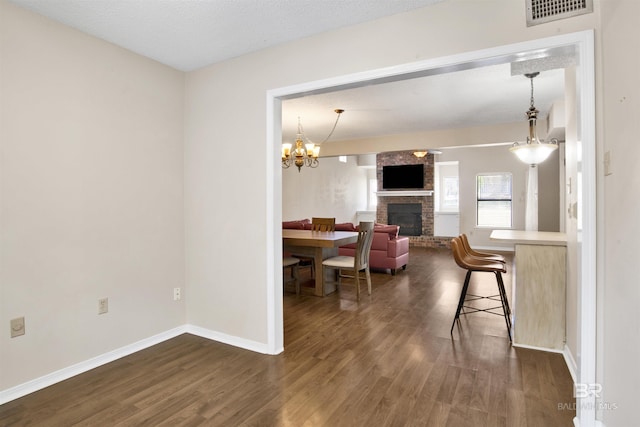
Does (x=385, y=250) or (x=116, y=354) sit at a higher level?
(x=385, y=250)

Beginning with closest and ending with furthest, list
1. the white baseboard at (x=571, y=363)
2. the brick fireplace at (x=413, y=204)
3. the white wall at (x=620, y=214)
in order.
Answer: the white wall at (x=620, y=214) < the white baseboard at (x=571, y=363) < the brick fireplace at (x=413, y=204)

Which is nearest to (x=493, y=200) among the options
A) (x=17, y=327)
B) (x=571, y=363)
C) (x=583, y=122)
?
(x=571, y=363)

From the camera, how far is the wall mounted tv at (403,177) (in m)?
9.88

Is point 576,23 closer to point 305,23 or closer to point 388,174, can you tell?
point 305,23

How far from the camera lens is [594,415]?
1807 mm

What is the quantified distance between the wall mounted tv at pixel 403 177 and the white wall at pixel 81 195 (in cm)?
771

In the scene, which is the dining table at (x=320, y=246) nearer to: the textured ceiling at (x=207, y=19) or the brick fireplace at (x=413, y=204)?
the textured ceiling at (x=207, y=19)

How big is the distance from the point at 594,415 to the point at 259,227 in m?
2.40

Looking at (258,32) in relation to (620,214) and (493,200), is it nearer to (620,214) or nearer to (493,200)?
(620,214)

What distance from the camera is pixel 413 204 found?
32.9 ft

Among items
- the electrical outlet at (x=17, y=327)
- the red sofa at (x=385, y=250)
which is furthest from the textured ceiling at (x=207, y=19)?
the red sofa at (x=385, y=250)

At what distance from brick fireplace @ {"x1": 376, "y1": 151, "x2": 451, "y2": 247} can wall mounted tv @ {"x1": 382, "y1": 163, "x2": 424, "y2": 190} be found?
4.3 inches

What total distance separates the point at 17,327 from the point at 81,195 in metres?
0.94

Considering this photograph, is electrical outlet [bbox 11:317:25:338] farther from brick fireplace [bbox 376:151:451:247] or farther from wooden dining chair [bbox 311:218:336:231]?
brick fireplace [bbox 376:151:451:247]
